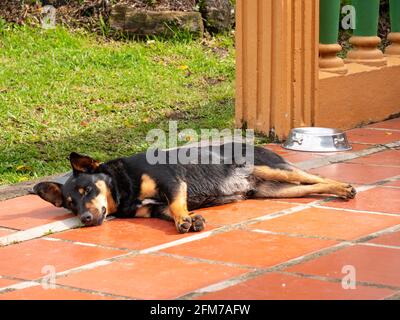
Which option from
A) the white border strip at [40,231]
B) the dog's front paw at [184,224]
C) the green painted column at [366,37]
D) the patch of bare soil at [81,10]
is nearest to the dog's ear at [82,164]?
the white border strip at [40,231]

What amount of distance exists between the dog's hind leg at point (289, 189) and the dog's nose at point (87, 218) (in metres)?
1.19

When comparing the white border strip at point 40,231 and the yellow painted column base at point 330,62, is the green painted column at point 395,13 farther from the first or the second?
the white border strip at point 40,231

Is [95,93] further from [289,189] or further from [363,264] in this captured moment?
[363,264]

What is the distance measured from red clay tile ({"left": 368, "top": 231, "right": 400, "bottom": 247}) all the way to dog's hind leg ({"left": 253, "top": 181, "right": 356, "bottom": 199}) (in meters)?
0.89

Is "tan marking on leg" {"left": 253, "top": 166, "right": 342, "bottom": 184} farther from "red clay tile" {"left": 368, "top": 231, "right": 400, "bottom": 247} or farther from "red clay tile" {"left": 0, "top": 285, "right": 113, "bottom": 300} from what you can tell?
"red clay tile" {"left": 0, "top": 285, "right": 113, "bottom": 300}

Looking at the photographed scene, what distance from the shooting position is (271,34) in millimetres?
7613

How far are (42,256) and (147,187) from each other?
0.90 metres

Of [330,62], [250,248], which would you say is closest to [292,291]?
[250,248]

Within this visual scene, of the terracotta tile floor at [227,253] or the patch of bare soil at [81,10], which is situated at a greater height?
the patch of bare soil at [81,10]

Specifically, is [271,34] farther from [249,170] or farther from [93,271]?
[93,271]

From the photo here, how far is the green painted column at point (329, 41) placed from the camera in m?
8.16

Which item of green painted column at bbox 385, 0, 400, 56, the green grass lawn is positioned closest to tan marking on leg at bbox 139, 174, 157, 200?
the green grass lawn

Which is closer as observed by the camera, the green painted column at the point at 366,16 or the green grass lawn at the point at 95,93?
the green grass lawn at the point at 95,93
